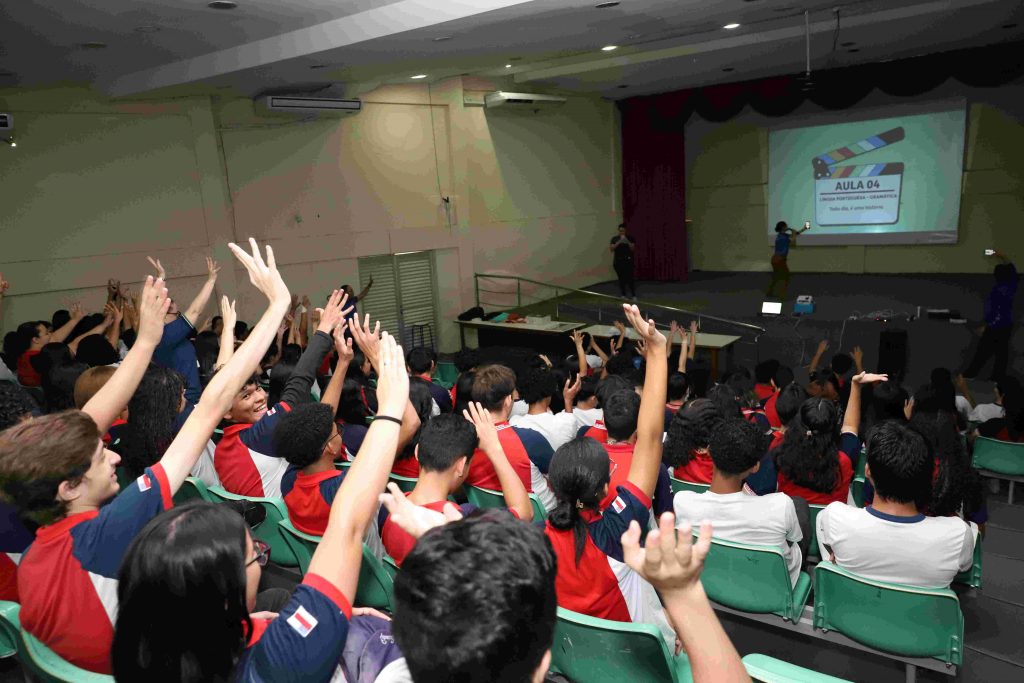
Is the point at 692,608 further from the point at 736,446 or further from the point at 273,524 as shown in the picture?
the point at 273,524

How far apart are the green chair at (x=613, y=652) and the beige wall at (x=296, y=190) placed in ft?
23.6

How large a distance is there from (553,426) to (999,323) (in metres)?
5.89

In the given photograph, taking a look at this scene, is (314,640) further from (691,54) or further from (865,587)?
(691,54)

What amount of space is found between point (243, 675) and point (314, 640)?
0.49ft

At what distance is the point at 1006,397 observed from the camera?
14.0 ft

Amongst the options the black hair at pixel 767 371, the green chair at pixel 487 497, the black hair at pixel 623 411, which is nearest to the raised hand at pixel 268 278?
the green chair at pixel 487 497

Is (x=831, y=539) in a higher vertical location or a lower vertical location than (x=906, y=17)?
lower

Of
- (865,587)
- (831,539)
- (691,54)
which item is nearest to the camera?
(865,587)

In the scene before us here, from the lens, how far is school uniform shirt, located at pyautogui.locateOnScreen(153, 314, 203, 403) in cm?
402

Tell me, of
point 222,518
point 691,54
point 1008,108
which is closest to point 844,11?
point 691,54

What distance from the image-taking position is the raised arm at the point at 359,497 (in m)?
1.16

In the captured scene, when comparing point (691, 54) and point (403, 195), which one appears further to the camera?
point (403, 195)

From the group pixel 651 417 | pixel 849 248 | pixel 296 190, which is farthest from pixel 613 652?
pixel 849 248

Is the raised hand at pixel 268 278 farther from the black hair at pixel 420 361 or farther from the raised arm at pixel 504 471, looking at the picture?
the black hair at pixel 420 361
